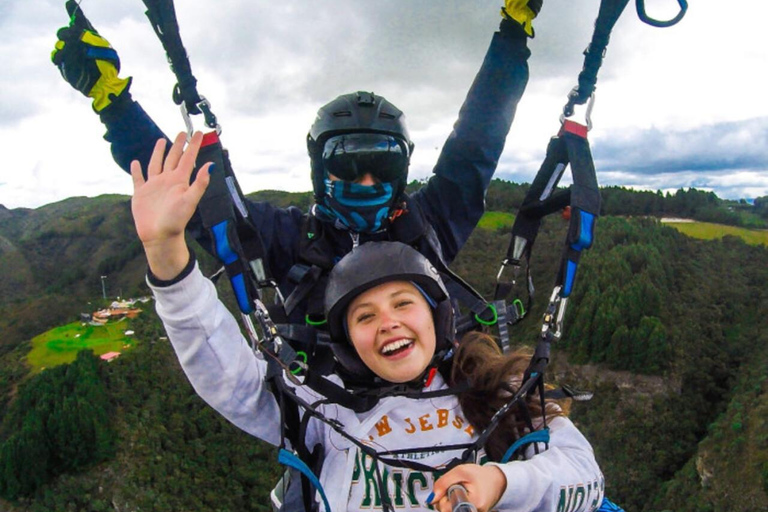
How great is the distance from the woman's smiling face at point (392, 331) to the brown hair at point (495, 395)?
0.92 feet

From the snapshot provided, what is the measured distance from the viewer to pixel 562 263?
7.50 feet

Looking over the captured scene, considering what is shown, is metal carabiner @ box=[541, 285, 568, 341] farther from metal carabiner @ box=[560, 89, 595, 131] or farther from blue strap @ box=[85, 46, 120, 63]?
blue strap @ box=[85, 46, 120, 63]

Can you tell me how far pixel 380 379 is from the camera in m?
2.26

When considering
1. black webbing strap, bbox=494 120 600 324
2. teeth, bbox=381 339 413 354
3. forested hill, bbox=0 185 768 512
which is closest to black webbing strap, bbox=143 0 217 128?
teeth, bbox=381 339 413 354

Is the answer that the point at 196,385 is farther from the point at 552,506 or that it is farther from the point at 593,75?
the point at 593,75

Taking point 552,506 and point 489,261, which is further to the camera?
point 489,261

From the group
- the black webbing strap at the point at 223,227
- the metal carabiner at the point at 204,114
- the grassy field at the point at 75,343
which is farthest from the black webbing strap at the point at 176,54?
the grassy field at the point at 75,343

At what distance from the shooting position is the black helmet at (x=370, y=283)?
213 centimetres

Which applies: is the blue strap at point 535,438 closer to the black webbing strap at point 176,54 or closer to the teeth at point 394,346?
the teeth at point 394,346

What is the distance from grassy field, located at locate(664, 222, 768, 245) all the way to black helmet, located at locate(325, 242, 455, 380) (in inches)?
3628

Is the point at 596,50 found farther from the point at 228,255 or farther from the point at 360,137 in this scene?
the point at 228,255

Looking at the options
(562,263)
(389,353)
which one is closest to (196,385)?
(389,353)

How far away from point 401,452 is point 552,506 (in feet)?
1.95

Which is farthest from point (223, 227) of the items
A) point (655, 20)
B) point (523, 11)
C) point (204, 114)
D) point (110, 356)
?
point (110, 356)
